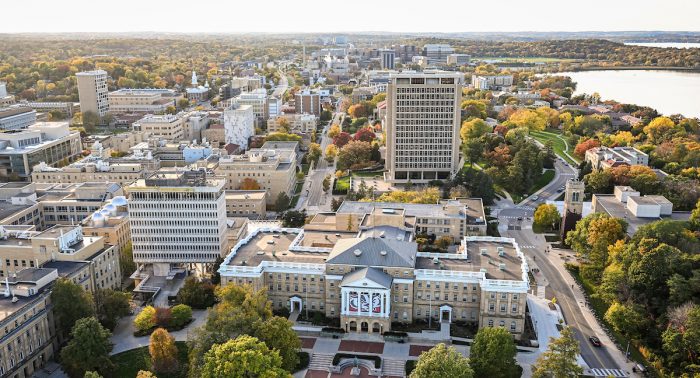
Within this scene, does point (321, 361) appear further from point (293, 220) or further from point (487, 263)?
point (293, 220)

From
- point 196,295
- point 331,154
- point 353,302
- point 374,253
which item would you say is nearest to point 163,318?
point 196,295

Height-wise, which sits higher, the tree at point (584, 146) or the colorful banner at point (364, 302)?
the tree at point (584, 146)

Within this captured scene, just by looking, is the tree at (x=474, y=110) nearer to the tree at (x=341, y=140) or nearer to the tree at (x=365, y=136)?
the tree at (x=365, y=136)

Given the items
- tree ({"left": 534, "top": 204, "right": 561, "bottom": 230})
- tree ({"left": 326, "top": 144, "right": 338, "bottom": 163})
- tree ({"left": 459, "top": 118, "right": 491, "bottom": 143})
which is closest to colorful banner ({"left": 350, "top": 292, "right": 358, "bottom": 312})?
tree ({"left": 534, "top": 204, "right": 561, "bottom": 230})

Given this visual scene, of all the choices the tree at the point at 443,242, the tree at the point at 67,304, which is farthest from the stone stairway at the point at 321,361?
the tree at the point at 443,242

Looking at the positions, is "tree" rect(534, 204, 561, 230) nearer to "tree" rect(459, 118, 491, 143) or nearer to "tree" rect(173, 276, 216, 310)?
"tree" rect(173, 276, 216, 310)

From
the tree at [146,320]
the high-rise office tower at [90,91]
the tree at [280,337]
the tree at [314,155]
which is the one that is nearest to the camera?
the tree at [280,337]
